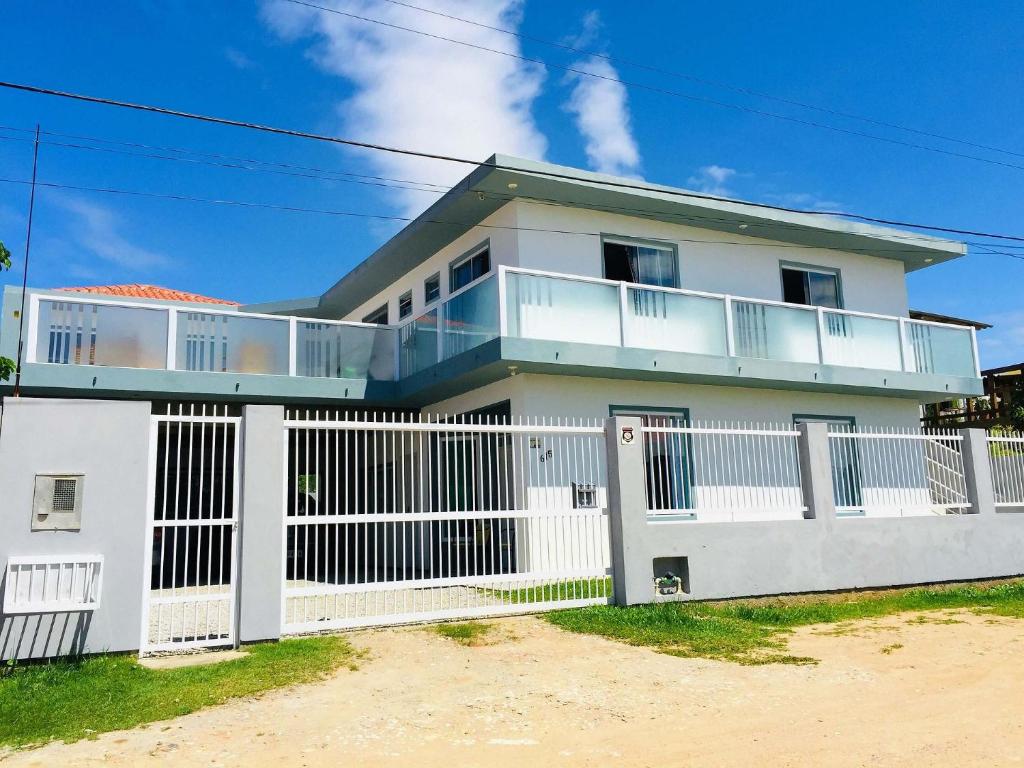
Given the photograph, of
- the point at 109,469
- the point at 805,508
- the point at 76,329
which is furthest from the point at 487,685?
the point at 76,329

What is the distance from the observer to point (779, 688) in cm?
632

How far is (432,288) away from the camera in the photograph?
17.3m

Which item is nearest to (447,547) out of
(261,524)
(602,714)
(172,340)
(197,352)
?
(261,524)

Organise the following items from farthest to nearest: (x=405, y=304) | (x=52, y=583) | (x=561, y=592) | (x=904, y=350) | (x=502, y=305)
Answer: (x=405, y=304), (x=904, y=350), (x=502, y=305), (x=561, y=592), (x=52, y=583)

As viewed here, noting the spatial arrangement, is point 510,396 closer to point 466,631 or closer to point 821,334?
point 466,631

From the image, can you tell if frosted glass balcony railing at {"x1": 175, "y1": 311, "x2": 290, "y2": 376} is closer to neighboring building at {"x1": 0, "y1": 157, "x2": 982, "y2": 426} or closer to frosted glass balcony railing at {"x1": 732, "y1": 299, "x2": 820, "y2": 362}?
neighboring building at {"x1": 0, "y1": 157, "x2": 982, "y2": 426}

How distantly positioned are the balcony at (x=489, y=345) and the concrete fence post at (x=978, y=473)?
2.89 m

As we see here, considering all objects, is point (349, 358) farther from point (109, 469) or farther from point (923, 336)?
point (923, 336)

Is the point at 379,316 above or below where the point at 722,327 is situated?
above

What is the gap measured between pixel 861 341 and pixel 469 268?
24.6ft

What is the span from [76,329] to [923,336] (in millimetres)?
15458

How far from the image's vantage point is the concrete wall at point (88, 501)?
22.9 ft

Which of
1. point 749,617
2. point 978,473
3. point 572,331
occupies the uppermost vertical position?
point 572,331

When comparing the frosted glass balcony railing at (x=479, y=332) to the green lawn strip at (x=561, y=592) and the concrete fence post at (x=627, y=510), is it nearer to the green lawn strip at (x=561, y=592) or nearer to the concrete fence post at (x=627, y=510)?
the concrete fence post at (x=627, y=510)
